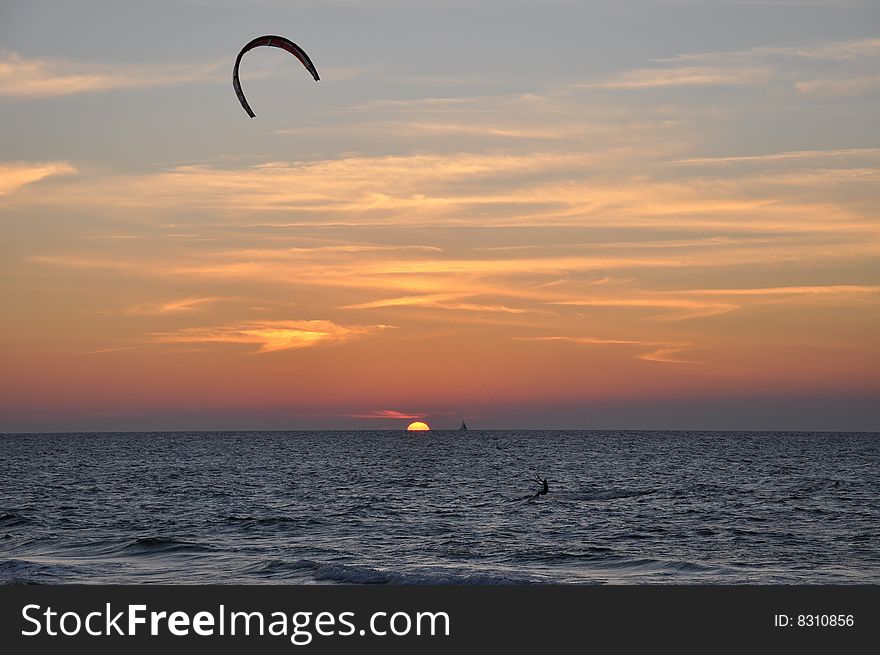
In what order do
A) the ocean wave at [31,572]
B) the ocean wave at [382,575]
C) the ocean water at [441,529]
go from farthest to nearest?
1. the ocean water at [441,529]
2. the ocean wave at [382,575]
3. the ocean wave at [31,572]

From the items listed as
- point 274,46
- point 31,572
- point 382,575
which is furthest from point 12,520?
point 274,46

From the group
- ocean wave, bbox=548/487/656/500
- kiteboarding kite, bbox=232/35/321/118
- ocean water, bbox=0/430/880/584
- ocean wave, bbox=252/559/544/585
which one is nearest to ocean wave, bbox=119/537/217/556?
ocean water, bbox=0/430/880/584

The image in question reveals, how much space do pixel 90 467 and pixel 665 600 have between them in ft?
345

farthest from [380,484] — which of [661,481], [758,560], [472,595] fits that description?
[472,595]

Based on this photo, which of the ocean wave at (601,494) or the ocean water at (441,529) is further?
the ocean wave at (601,494)

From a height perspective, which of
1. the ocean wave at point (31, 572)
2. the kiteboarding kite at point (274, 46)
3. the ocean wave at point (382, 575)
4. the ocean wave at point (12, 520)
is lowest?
the ocean wave at point (382, 575)

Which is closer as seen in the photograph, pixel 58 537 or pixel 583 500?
pixel 58 537

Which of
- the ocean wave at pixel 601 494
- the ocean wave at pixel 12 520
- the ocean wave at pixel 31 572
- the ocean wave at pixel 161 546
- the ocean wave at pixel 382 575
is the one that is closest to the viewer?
the ocean wave at pixel 31 572

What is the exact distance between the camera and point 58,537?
148 feet

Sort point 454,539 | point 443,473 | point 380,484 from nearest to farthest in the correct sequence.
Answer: point 454,539 → point 380,484 → point 443,473

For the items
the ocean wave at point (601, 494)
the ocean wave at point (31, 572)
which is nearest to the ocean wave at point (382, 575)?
the ocean wave at point (31, 572)

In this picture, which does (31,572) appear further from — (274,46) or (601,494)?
(601,494)

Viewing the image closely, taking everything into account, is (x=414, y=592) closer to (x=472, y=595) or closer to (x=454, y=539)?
(x=472, y=595)

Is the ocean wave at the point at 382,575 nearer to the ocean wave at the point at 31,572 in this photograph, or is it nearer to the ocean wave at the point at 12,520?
the ocean wave at the point at 31,572
